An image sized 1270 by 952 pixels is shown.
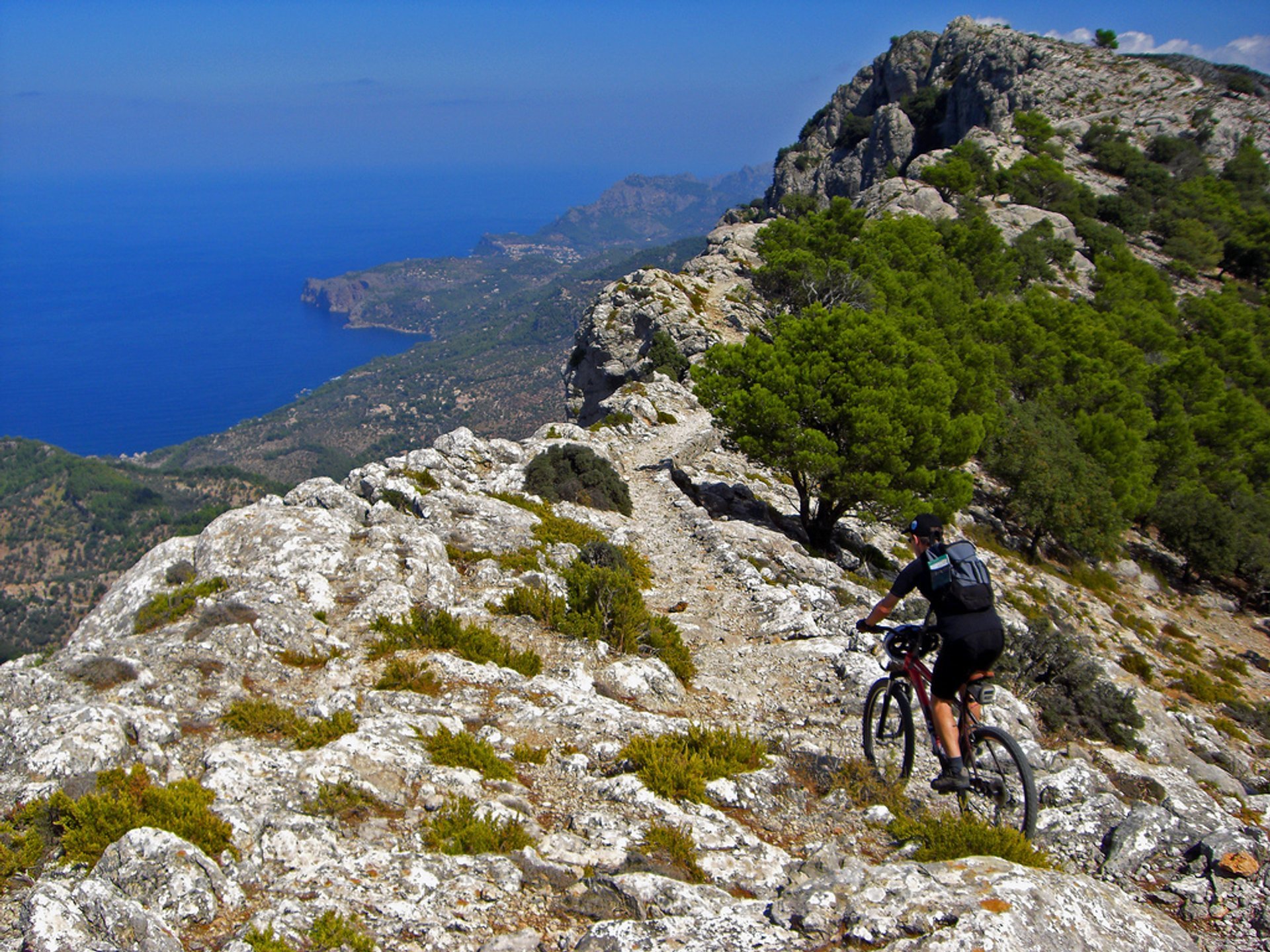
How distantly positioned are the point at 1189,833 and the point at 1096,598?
27.8m

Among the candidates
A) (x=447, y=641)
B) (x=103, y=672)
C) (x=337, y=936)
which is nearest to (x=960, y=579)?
(x=337, y=936)

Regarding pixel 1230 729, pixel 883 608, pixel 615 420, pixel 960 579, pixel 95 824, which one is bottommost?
pixel 1230 729

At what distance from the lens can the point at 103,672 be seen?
32.4 feet

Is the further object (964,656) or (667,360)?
(667,360)

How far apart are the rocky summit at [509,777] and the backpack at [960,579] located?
222cm

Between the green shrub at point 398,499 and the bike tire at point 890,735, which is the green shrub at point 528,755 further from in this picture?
the green shrub at point 398,499

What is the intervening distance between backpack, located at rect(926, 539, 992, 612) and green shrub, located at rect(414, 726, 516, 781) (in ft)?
18.1

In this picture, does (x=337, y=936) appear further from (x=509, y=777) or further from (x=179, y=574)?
(x=179, y=574)

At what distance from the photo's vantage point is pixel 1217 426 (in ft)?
137

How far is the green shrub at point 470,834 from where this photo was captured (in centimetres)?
710

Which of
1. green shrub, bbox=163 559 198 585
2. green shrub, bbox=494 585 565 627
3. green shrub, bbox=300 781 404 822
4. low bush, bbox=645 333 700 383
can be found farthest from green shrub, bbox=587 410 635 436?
green shrub, bbox=300 781 404 822


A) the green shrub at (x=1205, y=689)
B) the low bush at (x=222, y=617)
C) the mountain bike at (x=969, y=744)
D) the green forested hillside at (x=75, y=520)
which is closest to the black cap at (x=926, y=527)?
the mountain bike at (x=969, y=744)

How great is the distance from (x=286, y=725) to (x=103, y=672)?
3.17 m

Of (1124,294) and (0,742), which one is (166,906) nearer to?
(0,742)
